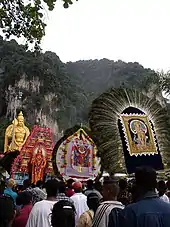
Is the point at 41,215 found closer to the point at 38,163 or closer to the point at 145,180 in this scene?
the point at 145,180

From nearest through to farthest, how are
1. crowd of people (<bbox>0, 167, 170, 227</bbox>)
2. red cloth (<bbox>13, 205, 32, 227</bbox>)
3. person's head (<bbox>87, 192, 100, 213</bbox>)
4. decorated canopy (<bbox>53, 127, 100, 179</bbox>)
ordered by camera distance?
crowd of people (<bbox>0, 167, 170, 227</bbox>) → red cloth (<bbox>13, 205, 32, 227</bbox>) → person's head (<bbox>87, 192, 100, 213</bbox>) → decorated canopy (<bbox>53, 127, 100, 179</bbox>)

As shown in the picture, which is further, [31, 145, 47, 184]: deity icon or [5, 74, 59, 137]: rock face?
[5, 74, 59, 137]: rock face

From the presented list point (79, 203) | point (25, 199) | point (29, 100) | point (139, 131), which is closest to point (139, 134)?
point (139, 131)

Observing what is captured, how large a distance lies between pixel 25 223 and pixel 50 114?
49.7m

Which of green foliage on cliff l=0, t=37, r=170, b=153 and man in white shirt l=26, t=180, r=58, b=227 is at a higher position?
green foliage on cliff l=0, t=37, r=170, b=153

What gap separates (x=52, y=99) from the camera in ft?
179

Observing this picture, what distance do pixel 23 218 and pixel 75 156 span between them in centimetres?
1148

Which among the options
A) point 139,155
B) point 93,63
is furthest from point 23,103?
point 139,155

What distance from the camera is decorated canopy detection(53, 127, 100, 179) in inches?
637

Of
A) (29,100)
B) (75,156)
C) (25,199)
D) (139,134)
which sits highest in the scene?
(29,100)

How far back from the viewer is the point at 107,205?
4293 mm

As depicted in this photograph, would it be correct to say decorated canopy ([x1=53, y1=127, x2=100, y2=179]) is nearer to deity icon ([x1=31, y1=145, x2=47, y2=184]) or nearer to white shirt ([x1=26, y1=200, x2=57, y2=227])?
deity icon ([x1=31, y1=145, x2=47, y2=184])

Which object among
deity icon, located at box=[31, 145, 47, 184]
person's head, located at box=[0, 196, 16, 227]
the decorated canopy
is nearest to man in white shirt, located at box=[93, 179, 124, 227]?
person's head, located at box=[0, 196, 16, 227]

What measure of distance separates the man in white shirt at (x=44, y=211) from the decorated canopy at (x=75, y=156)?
10958mm
